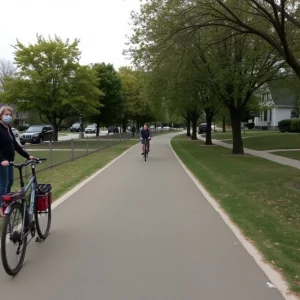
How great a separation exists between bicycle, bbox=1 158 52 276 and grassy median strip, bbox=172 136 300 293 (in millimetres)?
3022

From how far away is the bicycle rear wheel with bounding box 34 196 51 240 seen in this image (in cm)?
556

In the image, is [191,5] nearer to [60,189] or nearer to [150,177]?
[150,177]

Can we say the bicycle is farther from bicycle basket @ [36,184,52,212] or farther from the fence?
the fence

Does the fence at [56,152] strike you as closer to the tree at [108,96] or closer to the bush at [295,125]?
the tree at [108,96]

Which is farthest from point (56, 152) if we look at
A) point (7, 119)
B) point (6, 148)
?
point (7, 119)

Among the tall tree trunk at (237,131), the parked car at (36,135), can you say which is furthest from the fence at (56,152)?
the tall tree trunk at (237,131)

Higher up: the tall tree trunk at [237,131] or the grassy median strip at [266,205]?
the tall tree trunk at [237,131]

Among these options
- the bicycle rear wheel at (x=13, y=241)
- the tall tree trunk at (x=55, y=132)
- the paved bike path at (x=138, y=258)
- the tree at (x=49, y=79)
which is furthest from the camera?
the tall tree trunk at (x=55, y=132)

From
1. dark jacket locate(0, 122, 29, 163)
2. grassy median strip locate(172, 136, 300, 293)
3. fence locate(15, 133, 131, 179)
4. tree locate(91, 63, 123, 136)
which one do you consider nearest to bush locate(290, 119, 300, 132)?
tree locate(91, 63, 123, 136)

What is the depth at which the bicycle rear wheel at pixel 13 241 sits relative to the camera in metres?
4.20

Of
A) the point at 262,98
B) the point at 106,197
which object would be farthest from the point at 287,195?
the point at 262,98

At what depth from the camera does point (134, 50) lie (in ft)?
72.2

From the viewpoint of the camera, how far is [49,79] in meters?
32.6

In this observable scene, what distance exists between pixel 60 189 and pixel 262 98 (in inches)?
887
